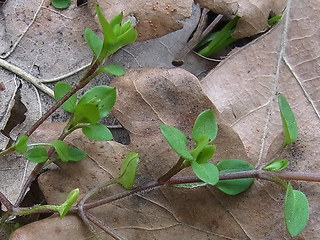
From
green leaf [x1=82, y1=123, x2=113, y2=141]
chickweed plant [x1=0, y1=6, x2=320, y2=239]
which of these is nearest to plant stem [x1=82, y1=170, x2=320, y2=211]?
chickweed plant [x1=0, y1=6, x2=320, y2=239]

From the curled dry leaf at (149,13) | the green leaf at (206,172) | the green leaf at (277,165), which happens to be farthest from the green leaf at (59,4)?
the green leaf at (277,165)

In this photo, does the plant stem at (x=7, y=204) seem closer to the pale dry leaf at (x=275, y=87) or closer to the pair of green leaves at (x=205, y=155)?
the pair of green leaves at (x=205, y=155)

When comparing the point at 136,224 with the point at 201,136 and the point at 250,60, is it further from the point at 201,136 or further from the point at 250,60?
the point at 250,60

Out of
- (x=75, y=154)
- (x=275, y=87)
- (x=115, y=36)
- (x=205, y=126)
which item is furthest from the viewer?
(x=275, y=87)

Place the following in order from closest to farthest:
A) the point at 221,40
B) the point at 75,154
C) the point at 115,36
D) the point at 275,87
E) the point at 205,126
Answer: the point at 115,36, the point at 205,126, the point at 75,154, the point at 275,87, the point at 221,40

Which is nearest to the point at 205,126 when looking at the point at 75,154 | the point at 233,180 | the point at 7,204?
the point at 233,180

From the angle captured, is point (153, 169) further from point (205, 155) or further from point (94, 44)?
point (94, 44)

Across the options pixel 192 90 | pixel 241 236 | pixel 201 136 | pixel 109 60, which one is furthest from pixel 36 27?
pixel 241 236
